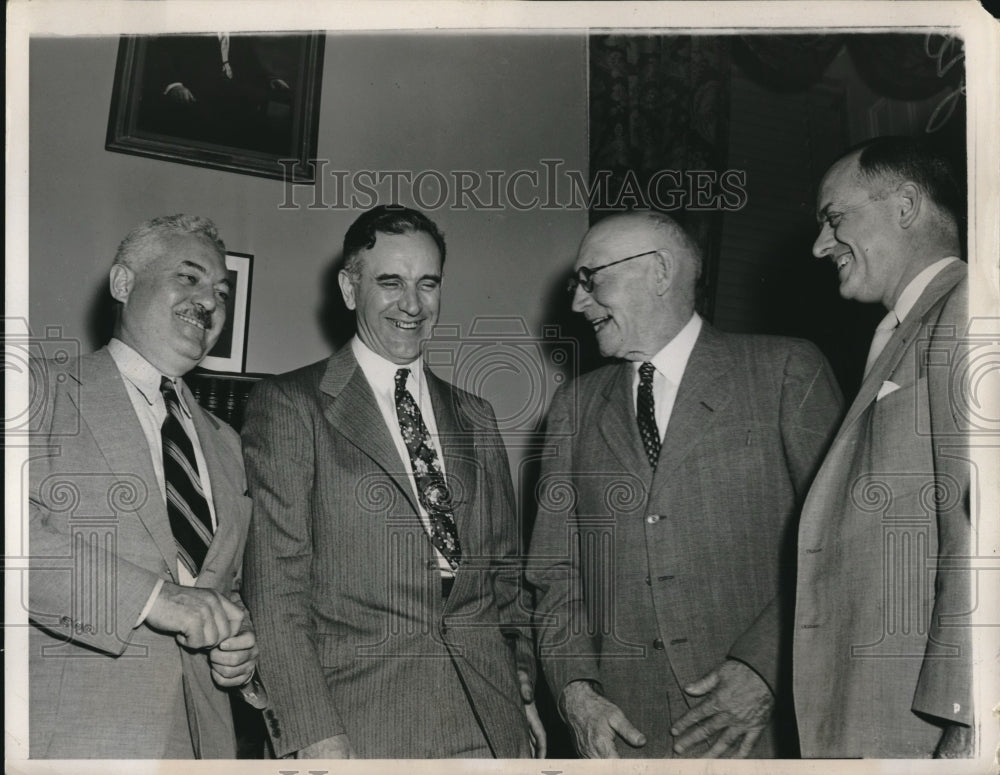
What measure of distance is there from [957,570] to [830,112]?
134cm

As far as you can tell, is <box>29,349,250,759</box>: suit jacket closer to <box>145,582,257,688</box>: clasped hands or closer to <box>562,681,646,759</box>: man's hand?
<box>145,582,257,688</box>: clasped hands

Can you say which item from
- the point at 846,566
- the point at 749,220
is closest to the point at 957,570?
the point at 846,566

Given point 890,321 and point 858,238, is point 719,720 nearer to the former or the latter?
point 890,321

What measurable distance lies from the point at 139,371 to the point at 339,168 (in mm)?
773

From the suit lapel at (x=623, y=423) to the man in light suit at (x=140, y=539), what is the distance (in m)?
0.95

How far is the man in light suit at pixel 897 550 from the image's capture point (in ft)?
8.88

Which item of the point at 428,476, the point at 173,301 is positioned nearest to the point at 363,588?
the point at 428,476

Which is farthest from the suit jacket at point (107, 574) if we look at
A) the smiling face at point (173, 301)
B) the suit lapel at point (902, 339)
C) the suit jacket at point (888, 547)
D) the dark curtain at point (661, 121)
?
the suit lapel at point (902, 339)

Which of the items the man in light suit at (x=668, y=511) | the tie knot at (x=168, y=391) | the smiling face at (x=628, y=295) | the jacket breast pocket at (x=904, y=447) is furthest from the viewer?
the smiling face at (x=628, y=295)

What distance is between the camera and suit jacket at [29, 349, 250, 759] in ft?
9.21

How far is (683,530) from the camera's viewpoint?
2.92 metres

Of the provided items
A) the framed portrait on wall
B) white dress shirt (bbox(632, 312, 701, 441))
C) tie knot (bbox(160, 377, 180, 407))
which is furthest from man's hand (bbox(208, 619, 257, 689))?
the framed portrait on wall

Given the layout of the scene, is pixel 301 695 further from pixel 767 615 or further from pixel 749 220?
pixel 749 220

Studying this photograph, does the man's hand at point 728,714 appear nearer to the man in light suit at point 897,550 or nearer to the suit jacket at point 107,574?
the man in light suit at point 897,550
